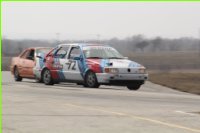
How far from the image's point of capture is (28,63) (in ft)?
78.7

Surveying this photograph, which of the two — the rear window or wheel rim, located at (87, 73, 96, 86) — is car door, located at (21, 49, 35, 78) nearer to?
the rear window

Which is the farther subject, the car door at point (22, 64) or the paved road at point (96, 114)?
the car door at point (22, 64)

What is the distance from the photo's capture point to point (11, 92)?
17328 millimetres

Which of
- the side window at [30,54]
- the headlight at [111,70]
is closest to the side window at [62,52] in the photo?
the side window at [30,54]

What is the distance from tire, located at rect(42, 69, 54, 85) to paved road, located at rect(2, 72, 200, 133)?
5184 millimetres

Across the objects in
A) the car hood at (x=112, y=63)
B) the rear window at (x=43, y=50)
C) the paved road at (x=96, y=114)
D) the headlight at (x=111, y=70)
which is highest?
the rear window at (x=43, y=50)

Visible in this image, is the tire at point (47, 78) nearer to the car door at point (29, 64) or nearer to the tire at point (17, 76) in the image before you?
the car door at point (29, 64)

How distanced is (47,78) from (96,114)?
10534mm

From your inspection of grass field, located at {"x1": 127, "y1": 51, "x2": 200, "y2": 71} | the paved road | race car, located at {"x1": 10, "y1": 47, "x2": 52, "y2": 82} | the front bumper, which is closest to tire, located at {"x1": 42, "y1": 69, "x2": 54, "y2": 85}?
race car, located at {"x1": 10, "y1": 47, "x2": 52, "y2": 82}

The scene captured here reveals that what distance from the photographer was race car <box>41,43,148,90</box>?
19766 millimetres

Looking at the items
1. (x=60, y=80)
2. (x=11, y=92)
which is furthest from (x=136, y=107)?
(x=60, y=80)

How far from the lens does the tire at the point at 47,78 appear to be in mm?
21984

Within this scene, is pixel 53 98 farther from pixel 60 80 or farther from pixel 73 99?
pixel 60 80

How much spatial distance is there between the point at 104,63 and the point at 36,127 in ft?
32.9
